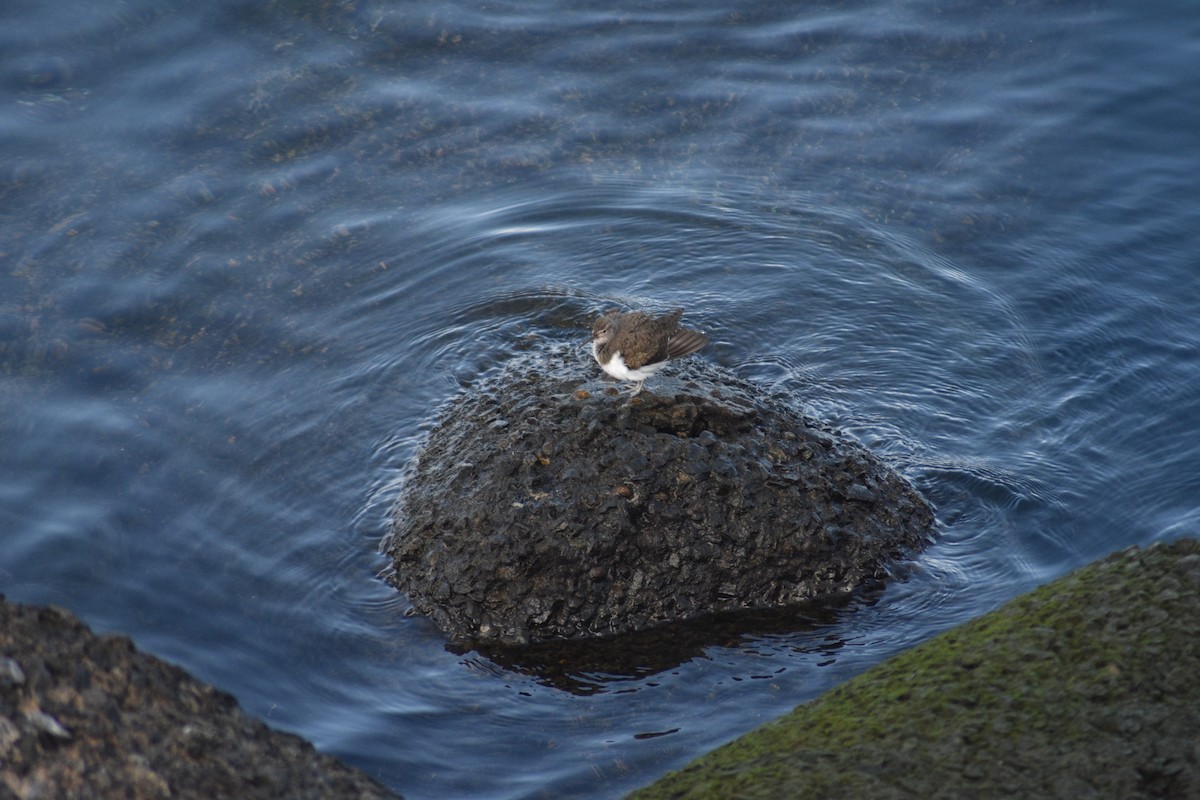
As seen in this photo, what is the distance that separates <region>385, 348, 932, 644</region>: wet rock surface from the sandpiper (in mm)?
132

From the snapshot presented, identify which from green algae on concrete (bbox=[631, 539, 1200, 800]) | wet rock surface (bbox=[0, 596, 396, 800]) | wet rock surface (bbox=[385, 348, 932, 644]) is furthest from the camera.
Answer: wet rock surface (bbox=[385, 348, 932, 644])

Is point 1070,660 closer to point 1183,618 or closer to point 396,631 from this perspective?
point 1183,618

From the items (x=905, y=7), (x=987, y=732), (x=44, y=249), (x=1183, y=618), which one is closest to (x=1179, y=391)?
(x=1183, y=618)

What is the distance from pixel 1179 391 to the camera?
847cm

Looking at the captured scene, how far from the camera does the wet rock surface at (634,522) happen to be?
250 inches

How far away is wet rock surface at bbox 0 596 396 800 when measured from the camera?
352 cm

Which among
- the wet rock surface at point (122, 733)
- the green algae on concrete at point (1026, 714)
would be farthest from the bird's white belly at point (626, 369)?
the wet rock surface at point (122, 733)

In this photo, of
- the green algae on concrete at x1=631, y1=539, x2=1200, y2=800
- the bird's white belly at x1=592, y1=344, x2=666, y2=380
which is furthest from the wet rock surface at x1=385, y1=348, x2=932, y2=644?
the green algae on concrete at x1=631, y1=539, x2=1200, y2=800

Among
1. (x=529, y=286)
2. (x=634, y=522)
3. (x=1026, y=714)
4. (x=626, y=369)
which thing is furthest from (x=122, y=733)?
(x=529, y=286)

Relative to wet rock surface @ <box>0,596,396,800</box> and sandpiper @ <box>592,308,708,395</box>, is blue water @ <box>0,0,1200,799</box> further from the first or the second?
wet rock surface @ <box>0,596,396,800</box>

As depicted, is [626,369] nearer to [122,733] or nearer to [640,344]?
[640,344]

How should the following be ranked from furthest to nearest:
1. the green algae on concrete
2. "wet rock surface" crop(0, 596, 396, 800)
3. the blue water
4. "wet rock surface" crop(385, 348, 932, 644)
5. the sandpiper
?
the sandpiper < the blue water < "wet rock surface" crop(385, 348, 932, 644) < the green algae on concrete < "wet rock surface" crop(0, 596, 396, 800)

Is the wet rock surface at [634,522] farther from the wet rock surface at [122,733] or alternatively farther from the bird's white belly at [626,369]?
the wet rock surface at [122,733]

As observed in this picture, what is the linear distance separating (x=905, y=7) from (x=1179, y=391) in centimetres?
643
